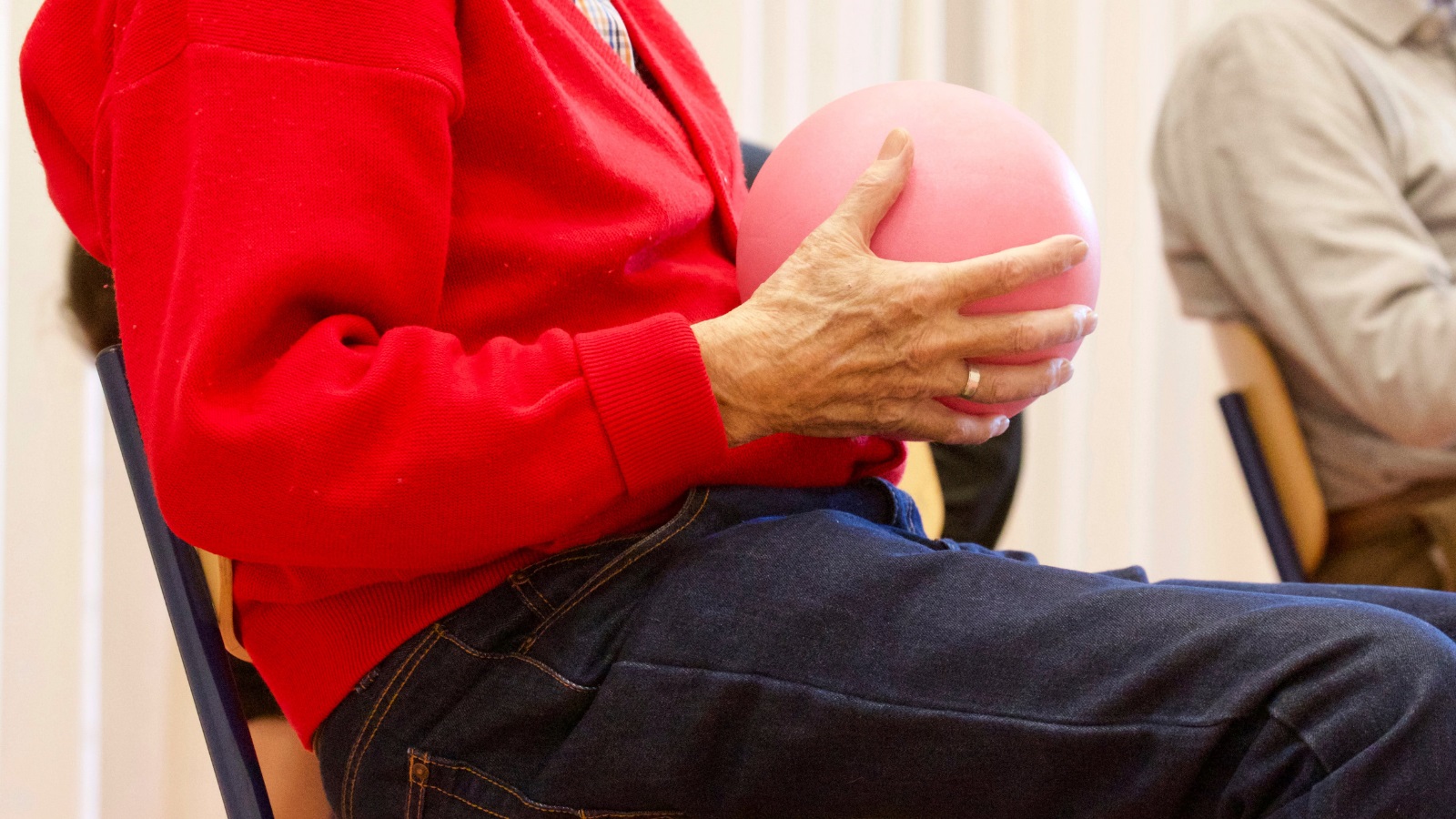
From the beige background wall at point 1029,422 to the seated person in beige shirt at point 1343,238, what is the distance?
73cm

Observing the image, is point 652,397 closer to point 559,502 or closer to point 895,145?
point 559,502

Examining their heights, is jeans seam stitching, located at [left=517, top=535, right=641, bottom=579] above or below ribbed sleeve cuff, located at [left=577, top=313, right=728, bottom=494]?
below

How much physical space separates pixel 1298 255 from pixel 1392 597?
78 centimetres

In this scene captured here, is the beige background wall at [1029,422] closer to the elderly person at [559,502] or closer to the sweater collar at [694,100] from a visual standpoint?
the elderly person at [559,502]

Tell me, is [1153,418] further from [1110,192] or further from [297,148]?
[297,148]

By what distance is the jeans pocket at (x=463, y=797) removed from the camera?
69 centimetres

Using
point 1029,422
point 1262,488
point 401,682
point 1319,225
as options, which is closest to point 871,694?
point 401,682

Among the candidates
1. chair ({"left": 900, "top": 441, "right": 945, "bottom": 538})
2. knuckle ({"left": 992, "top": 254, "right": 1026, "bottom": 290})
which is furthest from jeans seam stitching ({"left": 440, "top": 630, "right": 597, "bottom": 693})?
chair ({"left": 900, "top": 441, "right": 945, "bottom": 538})

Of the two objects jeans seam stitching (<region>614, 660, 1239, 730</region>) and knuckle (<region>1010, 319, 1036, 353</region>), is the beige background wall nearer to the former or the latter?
jeans seam stitching (<region>614, 660, 1239, 730</region>)

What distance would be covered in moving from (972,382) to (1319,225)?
3.23 feet

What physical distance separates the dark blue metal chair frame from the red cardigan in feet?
3.20

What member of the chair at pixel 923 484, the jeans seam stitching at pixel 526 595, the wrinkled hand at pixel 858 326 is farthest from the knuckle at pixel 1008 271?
the chair at pixel 923 484

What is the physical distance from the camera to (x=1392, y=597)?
0.89 metres

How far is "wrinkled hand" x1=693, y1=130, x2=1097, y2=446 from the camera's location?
0.74 metres
